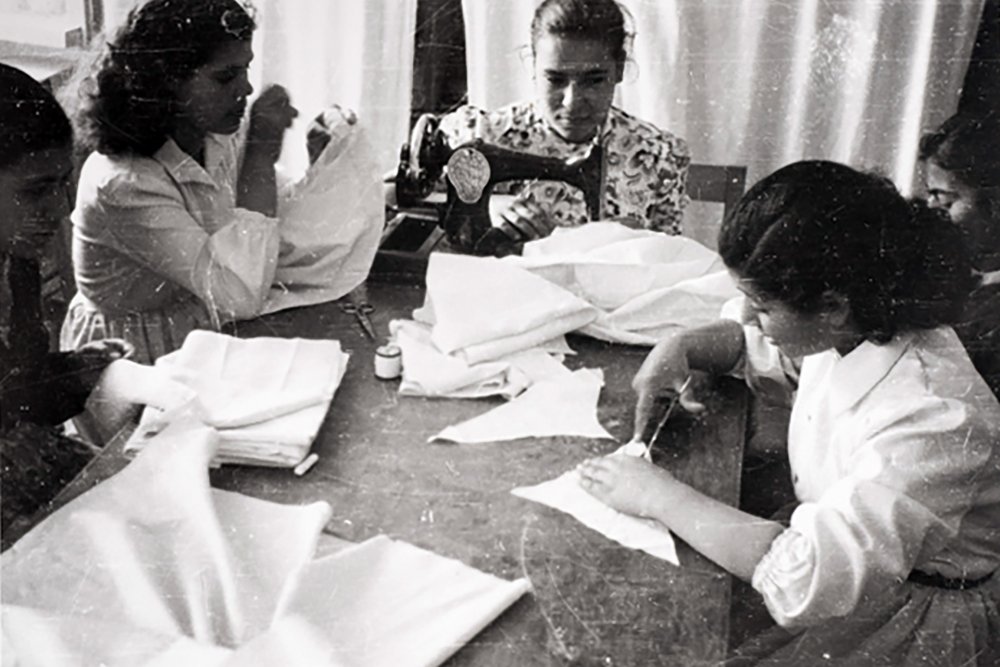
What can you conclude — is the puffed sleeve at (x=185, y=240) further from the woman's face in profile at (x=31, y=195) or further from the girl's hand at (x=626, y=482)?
the girl's hand at (x=626, y=482)

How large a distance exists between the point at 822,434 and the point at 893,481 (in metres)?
→ 0.27

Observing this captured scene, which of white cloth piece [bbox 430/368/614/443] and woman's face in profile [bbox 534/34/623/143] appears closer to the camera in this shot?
white cloth piece [bbox 430/368/614/443]

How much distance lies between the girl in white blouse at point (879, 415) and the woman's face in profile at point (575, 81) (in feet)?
2.61

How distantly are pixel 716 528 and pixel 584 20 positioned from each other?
46.7 inches

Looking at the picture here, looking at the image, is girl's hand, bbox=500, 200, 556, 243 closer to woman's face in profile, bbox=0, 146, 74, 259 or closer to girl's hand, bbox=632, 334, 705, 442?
girl's hand, bbox=632, 334, 705, 442

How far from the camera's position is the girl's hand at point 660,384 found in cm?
146

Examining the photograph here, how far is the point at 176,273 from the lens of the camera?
71.9 inches

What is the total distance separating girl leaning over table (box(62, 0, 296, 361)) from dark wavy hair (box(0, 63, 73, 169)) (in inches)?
11.5

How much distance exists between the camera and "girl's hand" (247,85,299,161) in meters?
2.15

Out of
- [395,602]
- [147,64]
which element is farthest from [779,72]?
[395,602]

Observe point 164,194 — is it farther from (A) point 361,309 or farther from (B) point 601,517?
(B) point 601,517

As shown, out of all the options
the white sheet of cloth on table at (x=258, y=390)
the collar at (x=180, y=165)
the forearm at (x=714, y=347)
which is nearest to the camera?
the white sheet of cloth on table at (x=258, y=390)

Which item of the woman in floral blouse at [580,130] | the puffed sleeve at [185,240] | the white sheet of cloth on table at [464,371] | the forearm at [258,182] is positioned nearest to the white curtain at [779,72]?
the woman in floral blouse at [580,130]

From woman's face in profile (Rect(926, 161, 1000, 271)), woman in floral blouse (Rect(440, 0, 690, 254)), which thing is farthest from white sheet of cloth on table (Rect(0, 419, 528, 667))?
woman's face in profile (Rect(926, 161, 1000, 271))
